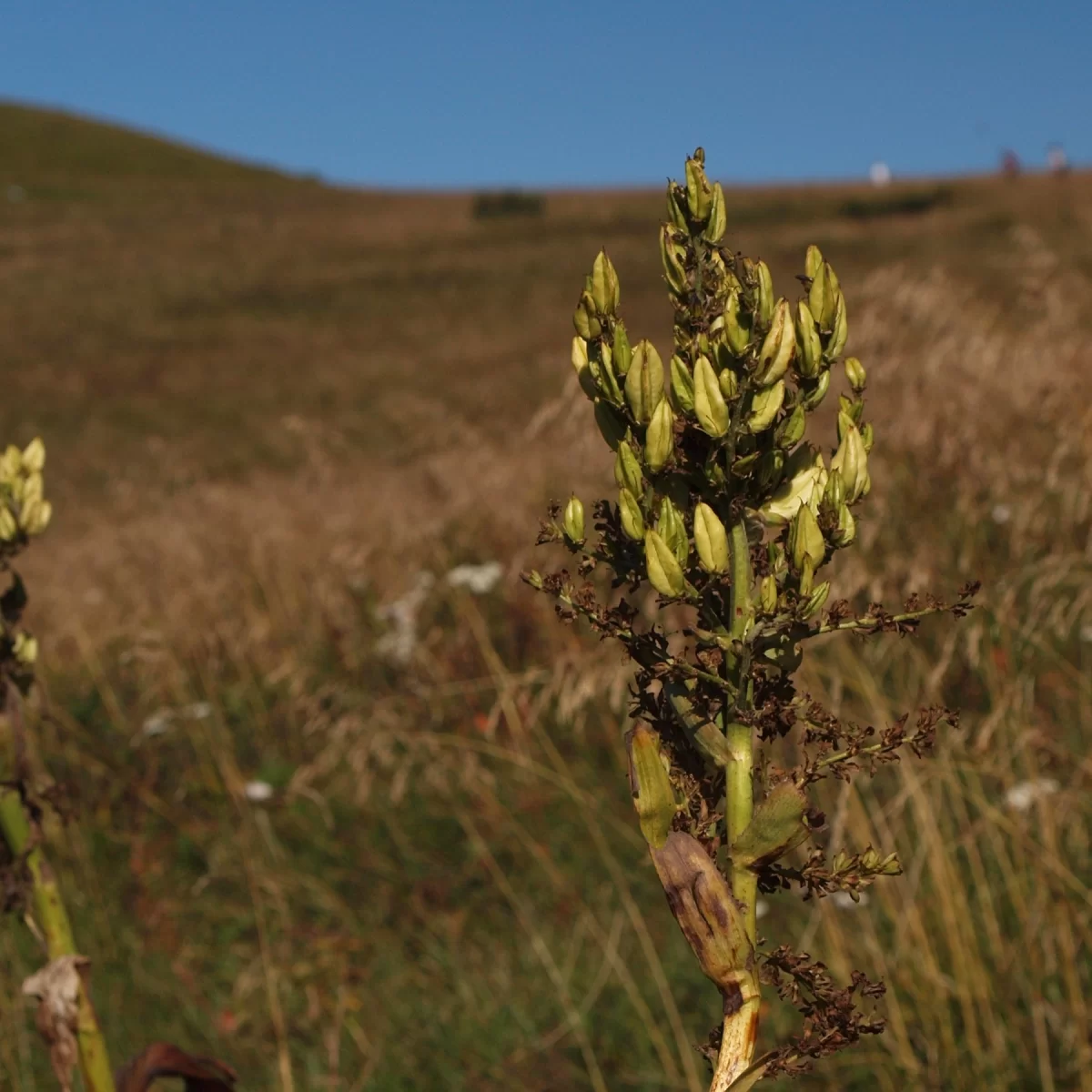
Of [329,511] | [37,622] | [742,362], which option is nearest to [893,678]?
[742,362]

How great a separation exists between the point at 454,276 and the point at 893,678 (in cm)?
4156

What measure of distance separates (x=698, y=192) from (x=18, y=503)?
1348 millimetres

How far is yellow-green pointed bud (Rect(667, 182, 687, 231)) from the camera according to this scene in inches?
43.1

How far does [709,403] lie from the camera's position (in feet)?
3.34

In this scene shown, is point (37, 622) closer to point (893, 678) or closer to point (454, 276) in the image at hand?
point (893, 678)

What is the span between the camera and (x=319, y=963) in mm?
4652

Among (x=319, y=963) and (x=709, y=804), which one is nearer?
(x=709, y=804)

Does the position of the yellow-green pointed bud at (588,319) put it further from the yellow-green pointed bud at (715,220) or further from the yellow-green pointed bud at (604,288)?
the yellow-green pointed bud at (715,220)

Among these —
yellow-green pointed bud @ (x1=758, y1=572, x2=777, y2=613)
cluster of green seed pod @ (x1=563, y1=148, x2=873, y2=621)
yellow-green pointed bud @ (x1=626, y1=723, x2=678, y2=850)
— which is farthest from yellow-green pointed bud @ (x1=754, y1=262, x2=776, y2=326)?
yellow-green pointed bud @ (x1=626, y1=723, x2=678, y2=850)

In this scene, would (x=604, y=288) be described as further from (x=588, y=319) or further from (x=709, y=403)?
(x=709, y=403)

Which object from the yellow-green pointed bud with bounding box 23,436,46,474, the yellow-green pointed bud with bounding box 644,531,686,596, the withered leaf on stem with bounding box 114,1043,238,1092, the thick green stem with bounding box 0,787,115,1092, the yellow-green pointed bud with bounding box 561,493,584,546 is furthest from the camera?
the yellow-green pointed bud with bounding box 23,436,46,474

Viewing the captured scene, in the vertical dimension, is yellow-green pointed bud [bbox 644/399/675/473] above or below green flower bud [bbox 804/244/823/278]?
below

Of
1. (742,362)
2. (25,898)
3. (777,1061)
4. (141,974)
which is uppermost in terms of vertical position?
(742,362)

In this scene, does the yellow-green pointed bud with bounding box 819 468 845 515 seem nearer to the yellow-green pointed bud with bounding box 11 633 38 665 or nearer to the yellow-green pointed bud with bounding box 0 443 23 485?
the yellow-green pointed bud with bounding box 11 633 38 665
